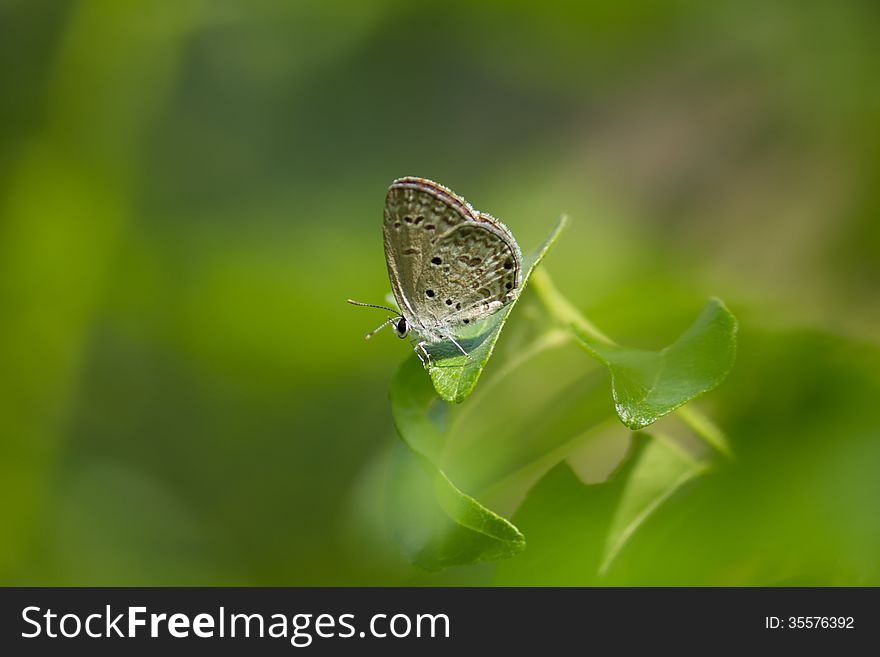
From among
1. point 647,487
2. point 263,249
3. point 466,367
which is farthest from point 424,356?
point 263,249

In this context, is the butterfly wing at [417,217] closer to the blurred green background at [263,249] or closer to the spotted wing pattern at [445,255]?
the spotted wing pattern at [445,255]

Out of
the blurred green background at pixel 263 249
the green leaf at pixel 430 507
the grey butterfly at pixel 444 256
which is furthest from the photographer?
the blurred green background at pixel 263 249

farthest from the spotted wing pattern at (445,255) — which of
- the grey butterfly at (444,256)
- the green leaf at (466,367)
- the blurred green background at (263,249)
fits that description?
the green leaf at (466,367)

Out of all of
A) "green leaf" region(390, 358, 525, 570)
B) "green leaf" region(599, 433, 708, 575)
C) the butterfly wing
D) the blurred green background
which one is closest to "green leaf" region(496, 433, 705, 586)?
"green leaf" region(599, 433, 708, 575)

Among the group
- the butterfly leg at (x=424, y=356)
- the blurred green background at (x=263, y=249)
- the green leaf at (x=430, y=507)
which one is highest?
the blurred green background at (x=263, y=249)

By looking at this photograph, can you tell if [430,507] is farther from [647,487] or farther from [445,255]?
[445,255]

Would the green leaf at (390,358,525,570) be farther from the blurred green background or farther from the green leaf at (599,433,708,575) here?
the blurred green background

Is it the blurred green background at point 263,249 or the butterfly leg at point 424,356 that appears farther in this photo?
the blurred green background at point 263,249
